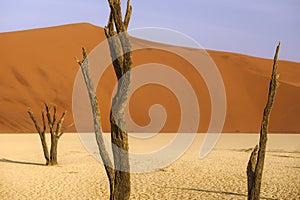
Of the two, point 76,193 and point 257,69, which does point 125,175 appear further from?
point 257,69

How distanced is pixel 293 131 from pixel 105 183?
35.1m

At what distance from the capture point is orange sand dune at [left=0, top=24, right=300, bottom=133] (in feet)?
131

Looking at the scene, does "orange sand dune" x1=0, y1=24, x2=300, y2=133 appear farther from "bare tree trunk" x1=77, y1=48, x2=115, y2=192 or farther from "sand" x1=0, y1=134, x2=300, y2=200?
"bare tree trunk" x1=77, y1=48, x2=115, y2=192

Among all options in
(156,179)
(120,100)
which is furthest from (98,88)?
(120,100)

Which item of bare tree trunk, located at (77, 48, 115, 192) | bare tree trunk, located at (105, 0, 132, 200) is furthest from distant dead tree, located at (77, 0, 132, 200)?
bare tree trunk, located at (77, 48, 115, 192)

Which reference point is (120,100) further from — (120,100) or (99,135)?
(99,135)

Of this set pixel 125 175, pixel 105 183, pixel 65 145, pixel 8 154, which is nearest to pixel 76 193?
pixel 105 183

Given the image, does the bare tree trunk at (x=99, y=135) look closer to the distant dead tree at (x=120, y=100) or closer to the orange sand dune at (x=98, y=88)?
the distant dead tree at (x=120, y=100)

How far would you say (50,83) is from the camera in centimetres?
4412

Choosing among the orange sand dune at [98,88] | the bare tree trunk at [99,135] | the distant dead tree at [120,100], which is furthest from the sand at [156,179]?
the orange sand dune at [98,88]

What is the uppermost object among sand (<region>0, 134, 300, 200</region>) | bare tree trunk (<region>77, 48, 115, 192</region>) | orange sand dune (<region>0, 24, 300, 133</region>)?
orange sand dune (<region>0, 24, 300, 133</region>)

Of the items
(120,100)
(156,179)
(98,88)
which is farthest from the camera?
(98,88)

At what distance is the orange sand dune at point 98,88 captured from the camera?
40.1 m

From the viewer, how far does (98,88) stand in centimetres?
4634
